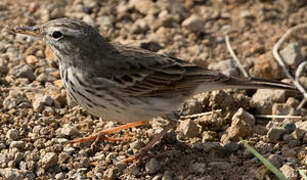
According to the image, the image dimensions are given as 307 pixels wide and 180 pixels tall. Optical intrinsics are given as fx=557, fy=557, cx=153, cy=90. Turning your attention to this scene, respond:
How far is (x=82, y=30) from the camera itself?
6.84 metres

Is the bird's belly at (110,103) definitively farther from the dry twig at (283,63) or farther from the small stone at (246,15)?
the small stone at (246,15)

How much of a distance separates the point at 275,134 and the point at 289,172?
820 mm

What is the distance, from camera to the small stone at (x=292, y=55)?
8984mm

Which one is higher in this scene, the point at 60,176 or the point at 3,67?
the point at 3,67

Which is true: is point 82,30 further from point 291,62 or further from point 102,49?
point 291,62

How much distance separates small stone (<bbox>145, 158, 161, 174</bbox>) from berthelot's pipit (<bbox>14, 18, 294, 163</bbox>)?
0.63 ft

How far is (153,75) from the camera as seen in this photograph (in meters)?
7.03

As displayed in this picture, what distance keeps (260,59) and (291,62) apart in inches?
20.0

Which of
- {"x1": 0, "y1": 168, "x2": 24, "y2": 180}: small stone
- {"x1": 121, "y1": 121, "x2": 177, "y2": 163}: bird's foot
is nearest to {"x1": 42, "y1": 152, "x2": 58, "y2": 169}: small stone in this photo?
{"x1": 0, "y1": 168, "x2": 24, "y2": 180}: small stone

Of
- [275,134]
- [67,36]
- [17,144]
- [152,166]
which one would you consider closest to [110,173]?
[152,166]

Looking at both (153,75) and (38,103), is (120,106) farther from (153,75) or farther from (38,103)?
(38,103)

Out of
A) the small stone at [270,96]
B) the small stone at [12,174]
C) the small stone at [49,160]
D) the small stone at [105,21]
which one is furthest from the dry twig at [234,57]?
the small stone at [12,174]

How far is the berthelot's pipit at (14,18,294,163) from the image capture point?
21.8 feet

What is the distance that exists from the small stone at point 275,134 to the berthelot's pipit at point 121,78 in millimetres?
556
